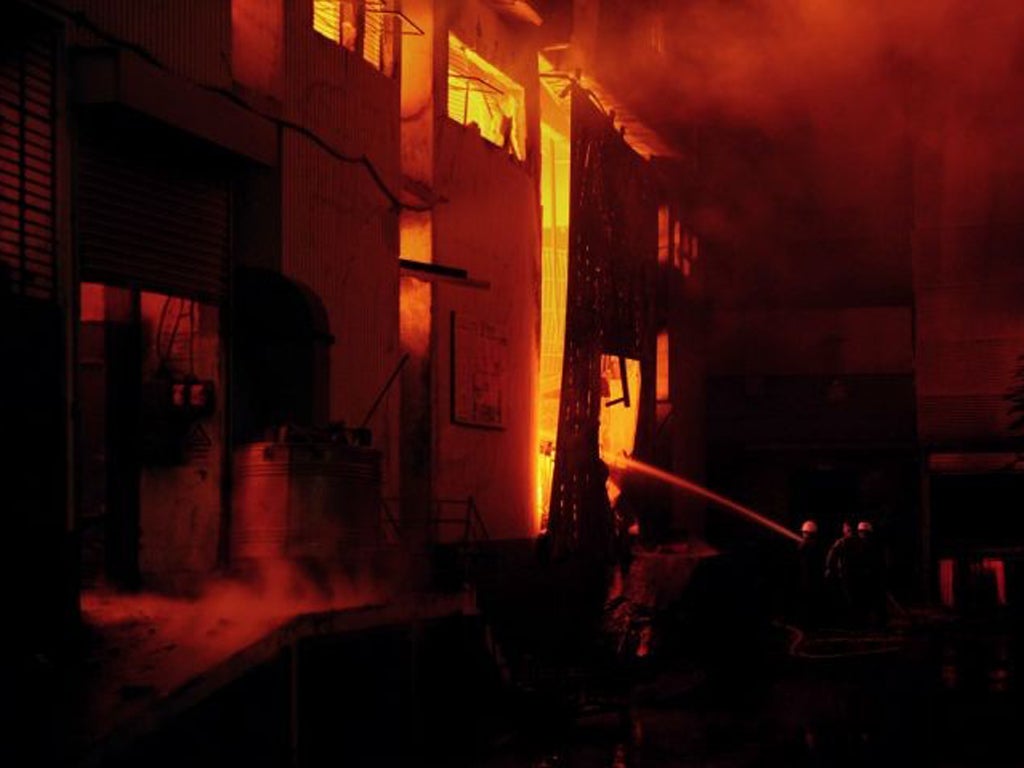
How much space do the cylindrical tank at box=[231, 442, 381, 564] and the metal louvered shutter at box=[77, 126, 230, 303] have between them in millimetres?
1610

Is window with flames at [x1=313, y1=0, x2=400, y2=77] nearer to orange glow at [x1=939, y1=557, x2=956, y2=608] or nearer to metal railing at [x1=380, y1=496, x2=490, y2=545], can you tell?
metal railing at [x1=380, y1=496, x2=490, y2=545]

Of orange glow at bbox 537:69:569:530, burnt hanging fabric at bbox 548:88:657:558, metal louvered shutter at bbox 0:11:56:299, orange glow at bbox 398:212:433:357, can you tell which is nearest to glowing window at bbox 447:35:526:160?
burnt hanging fabric at bbox 548:88:657:558

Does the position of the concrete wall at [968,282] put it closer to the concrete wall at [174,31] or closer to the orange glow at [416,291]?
the orange glow at [416,291]

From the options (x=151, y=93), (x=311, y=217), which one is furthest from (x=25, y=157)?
(x=311, y=217)

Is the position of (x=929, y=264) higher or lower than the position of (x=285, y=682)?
higher

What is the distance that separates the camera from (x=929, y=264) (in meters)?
31.5

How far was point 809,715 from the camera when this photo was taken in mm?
13086

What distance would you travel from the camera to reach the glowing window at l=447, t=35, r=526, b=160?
18609 millimetres

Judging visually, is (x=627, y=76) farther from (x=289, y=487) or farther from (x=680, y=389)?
(x=289, y=487)

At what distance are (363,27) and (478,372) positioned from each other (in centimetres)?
497

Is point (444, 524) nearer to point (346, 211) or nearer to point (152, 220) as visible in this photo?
point (346, 211)

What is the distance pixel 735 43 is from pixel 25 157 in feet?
64.5

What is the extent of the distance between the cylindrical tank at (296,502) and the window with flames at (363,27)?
16.6ft

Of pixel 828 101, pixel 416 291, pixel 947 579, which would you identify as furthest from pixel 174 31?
pixel 828 101
